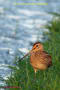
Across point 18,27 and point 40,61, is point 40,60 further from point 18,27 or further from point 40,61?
point 18,27

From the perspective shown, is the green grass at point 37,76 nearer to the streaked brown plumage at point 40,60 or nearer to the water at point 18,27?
the streaked brown plumage at point 40,60

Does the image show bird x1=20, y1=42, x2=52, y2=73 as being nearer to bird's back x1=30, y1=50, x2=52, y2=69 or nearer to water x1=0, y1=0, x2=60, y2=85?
bird's back x1=30, y1=50, x2=52, y2=69

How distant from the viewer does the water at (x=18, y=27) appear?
9250 mm

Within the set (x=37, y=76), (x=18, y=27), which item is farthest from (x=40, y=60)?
(x=18, y=27)

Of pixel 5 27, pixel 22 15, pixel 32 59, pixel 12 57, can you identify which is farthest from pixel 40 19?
pixel 32 59

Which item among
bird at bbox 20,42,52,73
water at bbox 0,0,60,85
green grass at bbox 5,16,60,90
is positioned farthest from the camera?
water at bbox 0,0,60,85

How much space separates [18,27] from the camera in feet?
39.8

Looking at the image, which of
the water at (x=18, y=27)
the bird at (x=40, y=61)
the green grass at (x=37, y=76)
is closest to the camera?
the green grass at (x=37, y=76)

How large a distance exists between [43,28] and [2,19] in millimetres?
1676

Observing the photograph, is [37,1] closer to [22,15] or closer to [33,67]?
[22,15]

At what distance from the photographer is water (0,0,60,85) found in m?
9.25

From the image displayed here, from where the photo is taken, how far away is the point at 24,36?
11.2 metres

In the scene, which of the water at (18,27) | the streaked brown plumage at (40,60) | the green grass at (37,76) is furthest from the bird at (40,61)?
the water at (18,27)

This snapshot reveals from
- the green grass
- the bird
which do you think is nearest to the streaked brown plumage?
the bird
